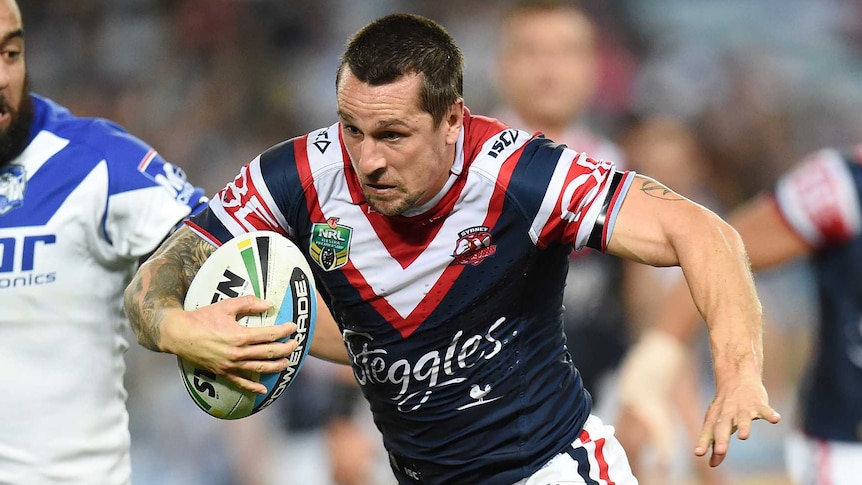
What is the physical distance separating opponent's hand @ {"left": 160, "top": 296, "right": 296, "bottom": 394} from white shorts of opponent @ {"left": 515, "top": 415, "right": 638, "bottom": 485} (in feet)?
3.19

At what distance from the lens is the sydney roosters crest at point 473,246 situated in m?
3.54

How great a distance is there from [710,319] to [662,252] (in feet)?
0.85

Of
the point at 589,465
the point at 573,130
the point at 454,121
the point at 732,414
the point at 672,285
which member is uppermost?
the point at 454,121

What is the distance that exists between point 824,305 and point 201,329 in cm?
300

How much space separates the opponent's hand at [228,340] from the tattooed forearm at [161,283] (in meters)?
0.11

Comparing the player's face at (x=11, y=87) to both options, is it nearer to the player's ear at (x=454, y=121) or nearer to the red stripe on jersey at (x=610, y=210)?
the player's ear at (x=454, y=121)

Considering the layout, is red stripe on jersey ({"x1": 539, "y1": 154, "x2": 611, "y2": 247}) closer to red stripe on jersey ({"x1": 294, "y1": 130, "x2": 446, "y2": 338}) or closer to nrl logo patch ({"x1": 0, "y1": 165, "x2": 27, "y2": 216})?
red stripe on jersey ({"x1": 294, "y1": 130, "x2": 446, "y2": 338})

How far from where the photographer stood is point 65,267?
152 inches

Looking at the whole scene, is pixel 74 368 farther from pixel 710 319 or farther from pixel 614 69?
pixel 614 69

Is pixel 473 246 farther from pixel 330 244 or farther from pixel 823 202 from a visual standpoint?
pixel 823 202

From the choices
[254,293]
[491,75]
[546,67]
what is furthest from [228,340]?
[491,75]

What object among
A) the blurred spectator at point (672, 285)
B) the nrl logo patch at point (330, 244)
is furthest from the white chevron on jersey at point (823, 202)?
the nrl logo patch at point (330, 244)

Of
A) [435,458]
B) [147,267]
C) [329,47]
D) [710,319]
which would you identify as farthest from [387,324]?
[329,47]

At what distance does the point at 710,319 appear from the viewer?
3107mm
